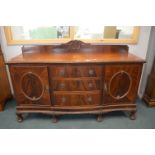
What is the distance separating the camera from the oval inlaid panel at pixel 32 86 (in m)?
1.59

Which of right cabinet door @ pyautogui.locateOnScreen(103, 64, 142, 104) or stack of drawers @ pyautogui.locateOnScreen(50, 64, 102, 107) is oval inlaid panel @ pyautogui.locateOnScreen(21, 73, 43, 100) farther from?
right cabinet door @ pyautogui.locateOnScreen(103, 64, 142, 104)

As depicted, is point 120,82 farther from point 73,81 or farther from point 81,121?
point 81,121

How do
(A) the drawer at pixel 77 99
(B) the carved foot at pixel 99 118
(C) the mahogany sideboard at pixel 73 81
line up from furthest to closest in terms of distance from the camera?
(B) the carved foot at pixel 99 118 → (A) the drawer at pixel 77 99 → (C) the mahogany sideboard at pixel 73 81

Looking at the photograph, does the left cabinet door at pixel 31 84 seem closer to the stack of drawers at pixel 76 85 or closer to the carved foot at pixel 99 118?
the stack of drawers at pixel 76 85

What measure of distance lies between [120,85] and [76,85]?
53 cm

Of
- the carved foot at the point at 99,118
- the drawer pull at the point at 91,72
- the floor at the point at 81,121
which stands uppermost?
the drawer pull at the point at 91,72

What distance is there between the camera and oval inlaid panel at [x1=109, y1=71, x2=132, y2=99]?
162cm

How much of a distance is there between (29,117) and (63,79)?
0.81 meters

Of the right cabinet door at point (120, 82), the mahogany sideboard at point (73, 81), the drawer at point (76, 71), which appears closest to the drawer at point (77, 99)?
the mahogany sideboard at point (73, 81)

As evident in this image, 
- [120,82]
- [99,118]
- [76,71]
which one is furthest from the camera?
[99,118]

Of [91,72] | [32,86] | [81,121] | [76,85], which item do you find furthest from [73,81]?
[81,121]

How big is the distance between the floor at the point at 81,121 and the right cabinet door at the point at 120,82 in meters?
0.29

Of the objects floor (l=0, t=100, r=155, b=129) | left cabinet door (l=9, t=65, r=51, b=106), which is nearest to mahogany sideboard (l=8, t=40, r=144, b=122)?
left cabinet door (l=9, t=65, r=51, b=106)

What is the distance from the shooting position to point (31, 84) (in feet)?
5.36
